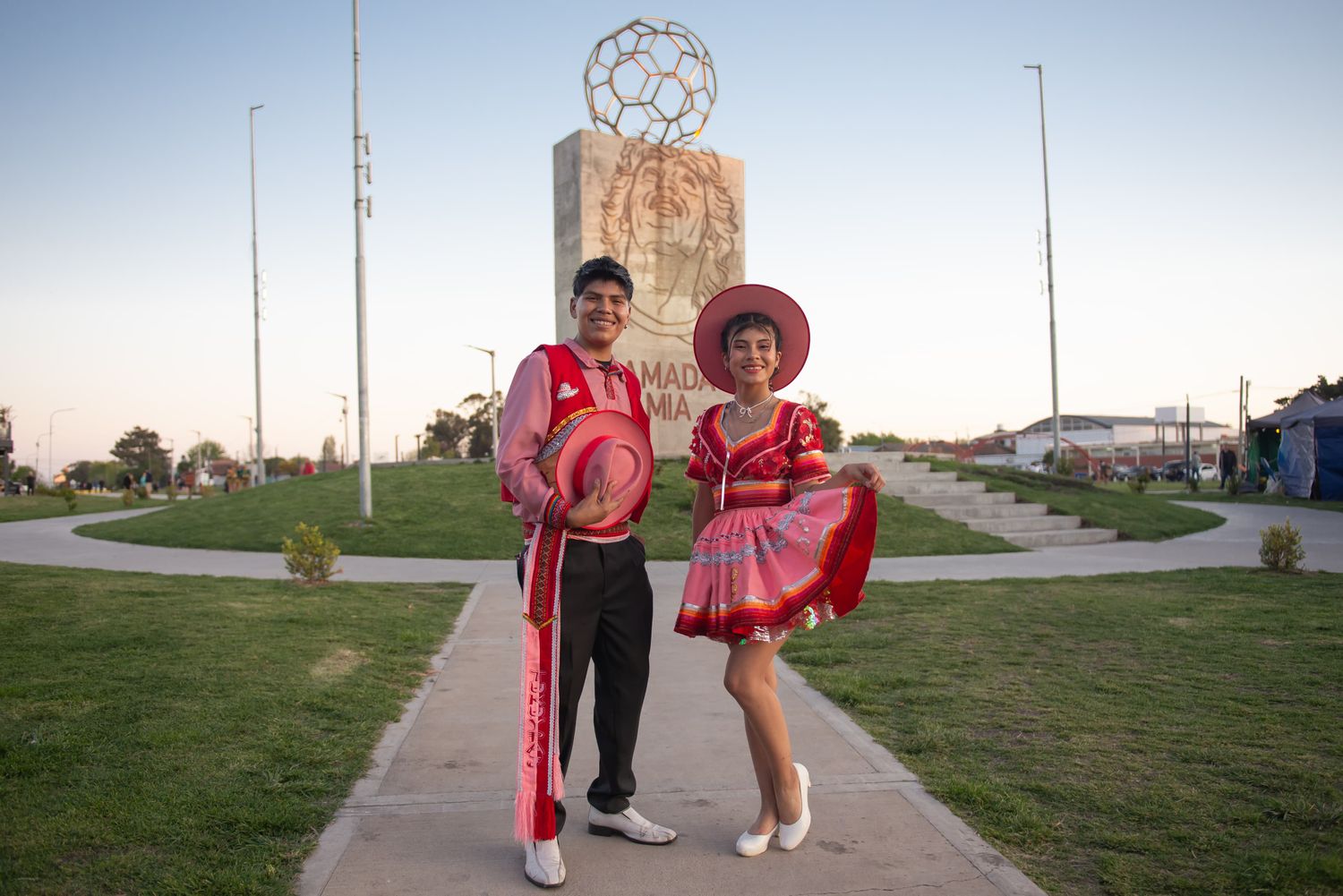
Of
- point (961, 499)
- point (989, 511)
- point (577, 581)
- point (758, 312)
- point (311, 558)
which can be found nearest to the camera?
point (577, 581)

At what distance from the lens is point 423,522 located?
15875 millimetres

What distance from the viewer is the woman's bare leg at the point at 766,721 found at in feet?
10.7

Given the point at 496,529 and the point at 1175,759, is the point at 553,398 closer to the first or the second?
the point at 1175,759

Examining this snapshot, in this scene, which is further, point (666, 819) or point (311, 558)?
point (311, 558)

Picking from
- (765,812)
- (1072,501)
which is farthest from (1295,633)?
(1072,501)

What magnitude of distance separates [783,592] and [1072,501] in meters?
15.9

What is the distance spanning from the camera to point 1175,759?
4246mm

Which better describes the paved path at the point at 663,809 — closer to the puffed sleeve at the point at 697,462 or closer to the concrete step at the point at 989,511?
the puffed sleeve at the point at 697,462

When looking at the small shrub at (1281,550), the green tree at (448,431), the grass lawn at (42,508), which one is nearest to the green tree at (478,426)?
the green tree at (448,431)

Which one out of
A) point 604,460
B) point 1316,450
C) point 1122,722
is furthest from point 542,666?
point 1316,450

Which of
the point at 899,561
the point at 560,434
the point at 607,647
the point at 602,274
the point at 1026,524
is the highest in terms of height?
the point at 602,274

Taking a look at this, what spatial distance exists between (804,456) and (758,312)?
1.90 feet

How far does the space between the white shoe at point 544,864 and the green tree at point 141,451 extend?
110 m

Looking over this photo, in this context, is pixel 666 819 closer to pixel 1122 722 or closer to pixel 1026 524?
pixel 1122 722
